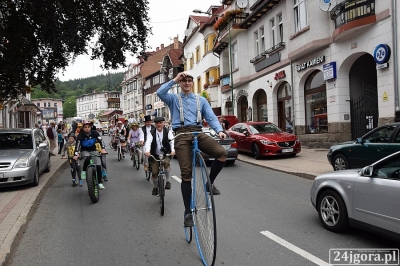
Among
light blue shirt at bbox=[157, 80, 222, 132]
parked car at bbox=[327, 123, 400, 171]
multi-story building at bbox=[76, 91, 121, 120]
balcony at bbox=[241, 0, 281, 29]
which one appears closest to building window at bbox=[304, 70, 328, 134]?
balcony at bbox=[241, 0, 281, 29]

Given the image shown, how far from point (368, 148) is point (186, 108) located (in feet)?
20.3

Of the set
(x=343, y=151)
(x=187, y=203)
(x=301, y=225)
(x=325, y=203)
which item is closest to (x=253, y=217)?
(x=301, y=225)

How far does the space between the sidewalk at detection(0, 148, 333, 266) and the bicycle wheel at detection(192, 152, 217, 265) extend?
7.51ft

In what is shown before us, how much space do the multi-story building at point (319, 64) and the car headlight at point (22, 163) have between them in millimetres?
12369

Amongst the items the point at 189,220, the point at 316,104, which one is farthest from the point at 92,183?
the point at 316,104

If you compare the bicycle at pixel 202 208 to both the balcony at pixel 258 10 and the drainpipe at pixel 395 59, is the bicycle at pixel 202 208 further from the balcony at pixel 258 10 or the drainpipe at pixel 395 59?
the balcony at pixel 258 10

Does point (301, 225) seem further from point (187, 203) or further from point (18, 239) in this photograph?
point (18, 239)

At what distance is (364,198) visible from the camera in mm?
4465

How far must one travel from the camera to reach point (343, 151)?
9.61 m

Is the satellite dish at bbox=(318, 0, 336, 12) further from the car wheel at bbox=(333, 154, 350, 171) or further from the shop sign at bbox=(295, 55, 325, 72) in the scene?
the car wheel at bbox=(333, 154, 350, 171)

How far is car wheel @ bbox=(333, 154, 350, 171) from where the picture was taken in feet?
31.4

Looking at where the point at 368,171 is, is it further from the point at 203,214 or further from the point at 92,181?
the point at 92,181

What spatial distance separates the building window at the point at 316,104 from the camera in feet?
57.3

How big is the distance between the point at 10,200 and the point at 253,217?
515 cm
